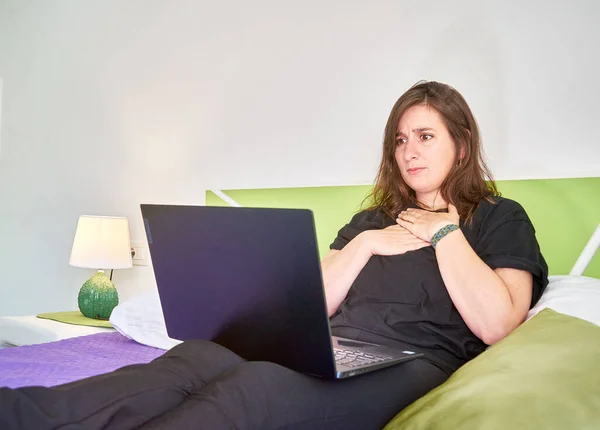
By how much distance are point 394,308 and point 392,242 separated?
0.17 meters

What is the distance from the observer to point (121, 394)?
87 cm

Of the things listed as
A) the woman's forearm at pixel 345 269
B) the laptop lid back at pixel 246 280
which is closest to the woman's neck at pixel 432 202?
the woman's forearm at pixel 345 269

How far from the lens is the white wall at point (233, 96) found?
1.96m

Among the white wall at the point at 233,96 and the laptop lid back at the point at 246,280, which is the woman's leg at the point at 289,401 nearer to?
the laptop lid back at the point at 246,280

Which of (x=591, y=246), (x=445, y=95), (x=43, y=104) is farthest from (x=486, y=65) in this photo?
(x=43, y=104)

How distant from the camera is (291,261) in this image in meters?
0.97

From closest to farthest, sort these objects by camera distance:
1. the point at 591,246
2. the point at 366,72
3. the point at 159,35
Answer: the point at 591,246 → the point at 366,72 → the point at 159,35

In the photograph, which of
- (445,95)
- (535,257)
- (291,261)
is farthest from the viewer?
(445,95)

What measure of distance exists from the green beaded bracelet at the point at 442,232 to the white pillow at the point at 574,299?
0.87 ft

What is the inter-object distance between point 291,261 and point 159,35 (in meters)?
2.33

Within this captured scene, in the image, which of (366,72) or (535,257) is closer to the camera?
(535,257)

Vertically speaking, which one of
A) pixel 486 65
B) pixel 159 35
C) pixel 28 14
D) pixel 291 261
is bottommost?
pixel 291 261

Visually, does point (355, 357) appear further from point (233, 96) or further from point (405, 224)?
point (233, 96)

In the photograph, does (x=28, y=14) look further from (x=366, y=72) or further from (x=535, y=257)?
(x=535, y=257)
